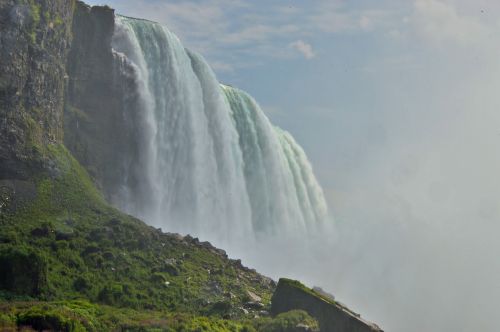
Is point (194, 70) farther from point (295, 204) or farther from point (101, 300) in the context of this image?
point (101, 300)

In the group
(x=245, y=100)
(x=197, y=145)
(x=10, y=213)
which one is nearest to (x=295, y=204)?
(x=245, y=100)

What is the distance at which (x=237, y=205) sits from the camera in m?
61.5

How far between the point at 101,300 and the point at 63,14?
66.6 ft

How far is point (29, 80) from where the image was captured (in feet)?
129

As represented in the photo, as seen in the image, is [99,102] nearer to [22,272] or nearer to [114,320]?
[22,272]

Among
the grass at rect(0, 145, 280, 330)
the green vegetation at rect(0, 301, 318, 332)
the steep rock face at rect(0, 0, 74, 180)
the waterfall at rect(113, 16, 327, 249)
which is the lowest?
the green vegetation at rect(0, 301, 318, 332)

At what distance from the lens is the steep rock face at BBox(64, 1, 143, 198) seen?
4569 centimetres

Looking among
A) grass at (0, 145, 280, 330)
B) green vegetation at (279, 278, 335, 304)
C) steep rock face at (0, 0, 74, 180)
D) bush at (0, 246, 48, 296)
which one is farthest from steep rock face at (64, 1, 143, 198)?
green vegetation at (279, 278, 335, 304)

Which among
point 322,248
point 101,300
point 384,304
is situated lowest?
point 101,300

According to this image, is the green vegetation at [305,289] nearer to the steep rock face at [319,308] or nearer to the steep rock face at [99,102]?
the steep rock face at [319,308]

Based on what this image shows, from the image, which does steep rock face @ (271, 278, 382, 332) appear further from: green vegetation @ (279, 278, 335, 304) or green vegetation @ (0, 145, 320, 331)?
green vegetation @ (0, 145, 320, 331)

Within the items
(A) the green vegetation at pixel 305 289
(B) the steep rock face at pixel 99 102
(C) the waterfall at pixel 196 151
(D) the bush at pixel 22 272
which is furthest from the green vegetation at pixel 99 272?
(C) the waterfall at pixel 196 151

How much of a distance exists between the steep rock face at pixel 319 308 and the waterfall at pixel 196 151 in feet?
59.2

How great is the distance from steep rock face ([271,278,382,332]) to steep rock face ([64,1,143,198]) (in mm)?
16844
